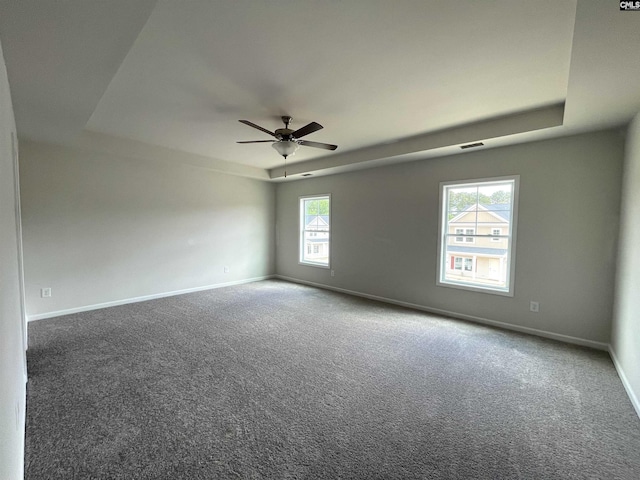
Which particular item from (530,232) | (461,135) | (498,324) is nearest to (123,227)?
(461,135)

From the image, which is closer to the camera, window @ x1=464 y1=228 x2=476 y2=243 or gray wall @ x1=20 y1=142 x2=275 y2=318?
gray wall @ x1=20 y1=142 x2=275 y2=318

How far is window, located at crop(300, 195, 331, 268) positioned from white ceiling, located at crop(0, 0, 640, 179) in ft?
8.47

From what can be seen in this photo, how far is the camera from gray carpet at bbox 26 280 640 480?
5.41 ft

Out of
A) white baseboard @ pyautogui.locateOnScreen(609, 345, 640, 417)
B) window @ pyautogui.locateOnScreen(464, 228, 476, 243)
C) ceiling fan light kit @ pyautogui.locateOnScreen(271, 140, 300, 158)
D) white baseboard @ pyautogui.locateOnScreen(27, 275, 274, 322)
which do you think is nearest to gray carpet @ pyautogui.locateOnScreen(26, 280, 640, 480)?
white baseboard @ pyautogui.locateOnScreen(609, 345, 640, 417)

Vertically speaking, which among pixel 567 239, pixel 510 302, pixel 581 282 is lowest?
pixel 510 302

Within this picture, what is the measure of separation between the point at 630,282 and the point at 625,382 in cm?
89

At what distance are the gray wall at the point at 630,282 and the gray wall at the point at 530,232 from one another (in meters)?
0.22

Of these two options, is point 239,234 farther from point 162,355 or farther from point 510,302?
point 510,302

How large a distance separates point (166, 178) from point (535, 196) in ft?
19.5

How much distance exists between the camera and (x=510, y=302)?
3830 millimetres

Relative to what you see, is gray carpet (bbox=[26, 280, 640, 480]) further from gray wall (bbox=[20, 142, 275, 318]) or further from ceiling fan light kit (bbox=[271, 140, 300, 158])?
ceiling fan light kit (bbox=[271, 140, 300, 158])

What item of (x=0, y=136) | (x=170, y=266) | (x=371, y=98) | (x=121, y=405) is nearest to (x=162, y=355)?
(x=121, y=405)

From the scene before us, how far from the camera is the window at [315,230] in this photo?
6.27 metres

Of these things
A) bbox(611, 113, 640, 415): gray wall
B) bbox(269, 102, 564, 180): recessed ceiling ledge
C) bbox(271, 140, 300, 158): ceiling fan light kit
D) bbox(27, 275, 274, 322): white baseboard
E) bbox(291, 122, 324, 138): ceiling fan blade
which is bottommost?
bbox(27, 275, 274, 322): white baseboard
